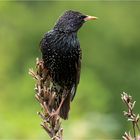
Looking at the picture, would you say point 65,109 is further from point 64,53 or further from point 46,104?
point 46,104

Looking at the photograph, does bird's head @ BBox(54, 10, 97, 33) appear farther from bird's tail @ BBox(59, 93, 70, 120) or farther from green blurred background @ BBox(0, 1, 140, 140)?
green blurred background @ BBox(0, 1, 140, 140)

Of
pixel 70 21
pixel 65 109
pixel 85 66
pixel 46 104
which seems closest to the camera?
pixel 46 104

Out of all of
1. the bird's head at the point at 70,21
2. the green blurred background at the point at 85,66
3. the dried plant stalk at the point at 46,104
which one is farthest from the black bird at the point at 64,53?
the green blurred background at the point at 85,66

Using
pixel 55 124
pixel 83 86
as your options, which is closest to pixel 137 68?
pixel 83 86

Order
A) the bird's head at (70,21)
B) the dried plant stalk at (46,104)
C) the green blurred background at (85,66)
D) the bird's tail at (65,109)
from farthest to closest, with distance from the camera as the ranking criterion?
1. the green blurred background at (85,66)
2. the bird's head at (70,21)
3. the bird's tail at (65,109)
4. the dried plant stalk at (46,104)

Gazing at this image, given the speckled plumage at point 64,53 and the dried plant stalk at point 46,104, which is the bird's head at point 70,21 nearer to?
the speckled plumage at point 64,53

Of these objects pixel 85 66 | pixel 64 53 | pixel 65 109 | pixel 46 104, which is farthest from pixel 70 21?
pixel 85 66

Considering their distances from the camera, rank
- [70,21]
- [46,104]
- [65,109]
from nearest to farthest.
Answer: [46,104] → [65,109] → [70,21]
